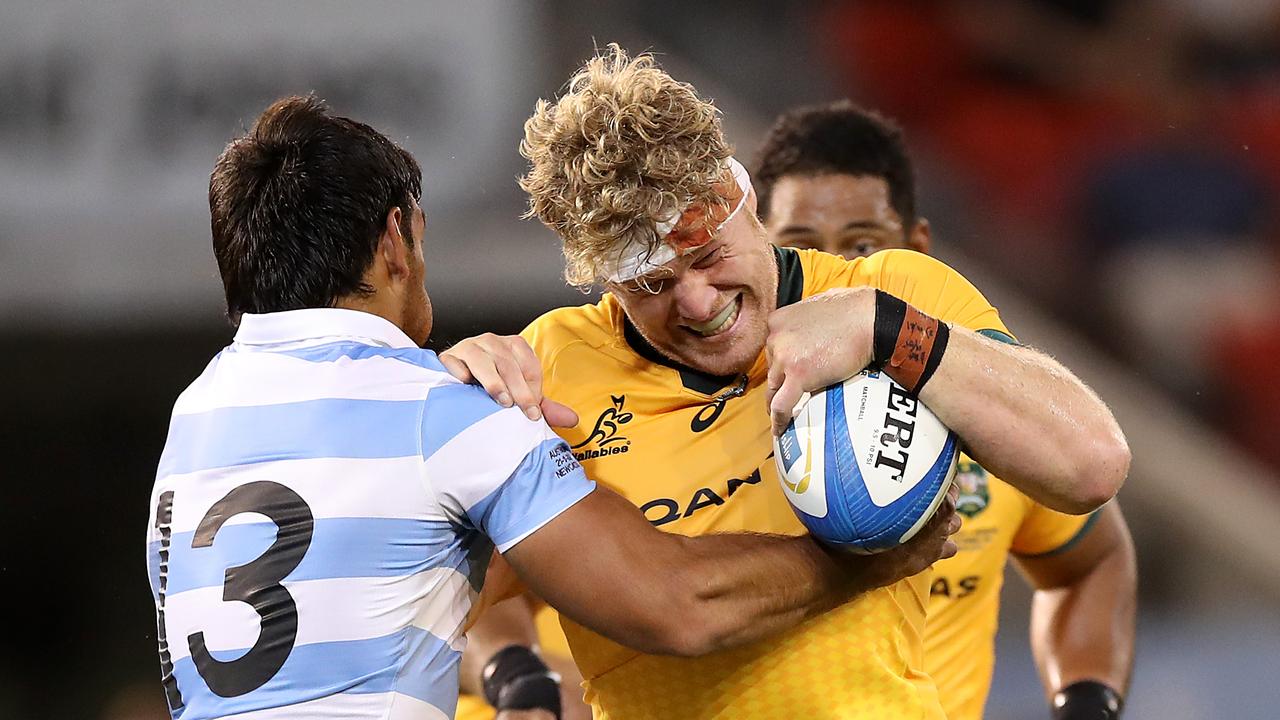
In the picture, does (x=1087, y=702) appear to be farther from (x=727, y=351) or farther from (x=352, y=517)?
(x=352, y=517)

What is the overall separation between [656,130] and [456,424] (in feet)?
1.88

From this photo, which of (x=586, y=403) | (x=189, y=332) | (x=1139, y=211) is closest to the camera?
(x=586, y=403)

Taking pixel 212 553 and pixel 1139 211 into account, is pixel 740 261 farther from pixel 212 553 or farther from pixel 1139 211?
pixel 1139 211

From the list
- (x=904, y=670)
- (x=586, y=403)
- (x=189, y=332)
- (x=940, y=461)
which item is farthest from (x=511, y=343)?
(x=189, y=332)

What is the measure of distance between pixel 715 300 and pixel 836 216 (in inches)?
60.2

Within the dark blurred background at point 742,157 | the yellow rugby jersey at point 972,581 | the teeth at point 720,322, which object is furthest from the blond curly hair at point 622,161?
the dark blurred background at point 742,157

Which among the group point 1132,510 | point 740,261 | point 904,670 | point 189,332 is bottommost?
point 1132,510

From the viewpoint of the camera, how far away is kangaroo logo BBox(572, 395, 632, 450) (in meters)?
2.40

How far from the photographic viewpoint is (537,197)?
7.79 feet

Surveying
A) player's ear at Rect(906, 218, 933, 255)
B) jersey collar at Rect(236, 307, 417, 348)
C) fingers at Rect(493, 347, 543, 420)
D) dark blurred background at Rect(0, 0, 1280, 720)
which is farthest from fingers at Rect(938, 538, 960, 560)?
dark blurred background at Rect(0, 0, 1280, 720)

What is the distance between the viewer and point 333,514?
1994 millimetres

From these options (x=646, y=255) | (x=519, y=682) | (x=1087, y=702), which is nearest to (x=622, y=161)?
(x=646, y=255)

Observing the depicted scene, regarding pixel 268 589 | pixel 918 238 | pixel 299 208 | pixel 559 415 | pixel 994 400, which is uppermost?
pixel 299 208

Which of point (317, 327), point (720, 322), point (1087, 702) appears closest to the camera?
point (317, 327)
